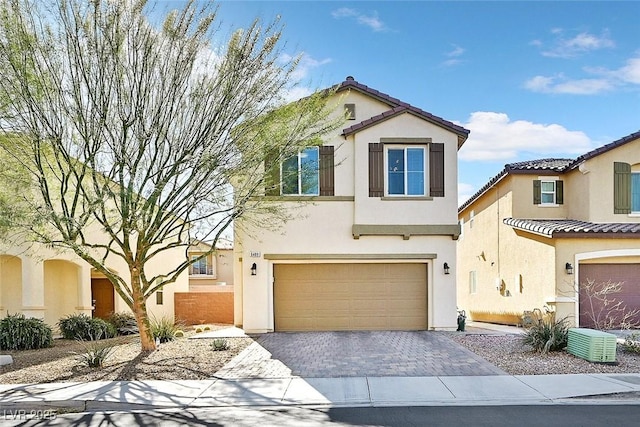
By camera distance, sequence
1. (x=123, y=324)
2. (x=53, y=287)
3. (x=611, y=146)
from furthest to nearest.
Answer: (x=123, y=324) → (x=53, y=287) → (x=611, y=146)

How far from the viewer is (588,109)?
58.8 feet

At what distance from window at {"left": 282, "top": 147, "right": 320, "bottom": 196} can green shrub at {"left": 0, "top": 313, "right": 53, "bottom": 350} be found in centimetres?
786

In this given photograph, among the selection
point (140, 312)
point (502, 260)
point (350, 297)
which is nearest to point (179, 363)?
point (140, 312)

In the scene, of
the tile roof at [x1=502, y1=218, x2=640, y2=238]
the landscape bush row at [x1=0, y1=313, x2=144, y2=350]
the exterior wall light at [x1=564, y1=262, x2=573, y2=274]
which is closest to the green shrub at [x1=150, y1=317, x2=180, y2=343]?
the landscape bush row at [x1=0, y1=313, x2=144, y2=350]

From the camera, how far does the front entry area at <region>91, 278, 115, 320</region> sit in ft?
63.1

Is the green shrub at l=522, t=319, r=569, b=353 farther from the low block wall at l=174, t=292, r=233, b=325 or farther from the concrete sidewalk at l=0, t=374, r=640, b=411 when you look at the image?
the low block wall at l=174, t=292, r=233, b=325

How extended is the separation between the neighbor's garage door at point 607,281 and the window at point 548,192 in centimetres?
333

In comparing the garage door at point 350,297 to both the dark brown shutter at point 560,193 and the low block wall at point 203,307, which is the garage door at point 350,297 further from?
the dark brown shutter at point 560,193

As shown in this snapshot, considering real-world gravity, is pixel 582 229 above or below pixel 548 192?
below

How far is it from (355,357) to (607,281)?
9.32 m

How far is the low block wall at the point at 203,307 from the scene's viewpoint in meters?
19.9

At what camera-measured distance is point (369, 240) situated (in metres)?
15.1

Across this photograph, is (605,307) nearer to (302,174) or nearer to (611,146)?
(611,146)

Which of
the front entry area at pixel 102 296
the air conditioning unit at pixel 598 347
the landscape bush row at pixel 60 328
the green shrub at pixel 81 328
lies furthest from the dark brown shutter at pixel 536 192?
the front entry area at pixel 102 296
